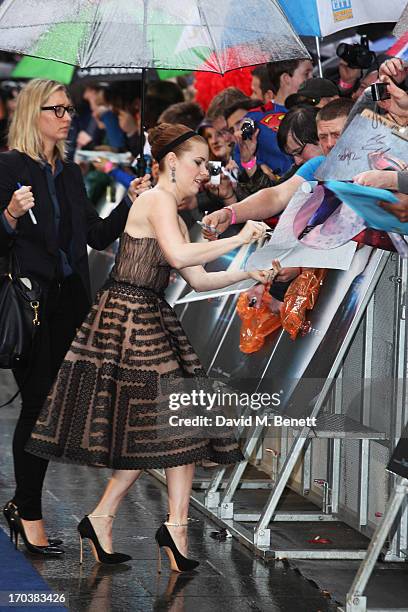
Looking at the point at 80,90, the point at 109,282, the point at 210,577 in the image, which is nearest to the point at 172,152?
the point at 109,282

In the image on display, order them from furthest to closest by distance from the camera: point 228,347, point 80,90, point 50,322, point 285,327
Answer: point 80,90
point 228,347
point 285,327
point 50,322

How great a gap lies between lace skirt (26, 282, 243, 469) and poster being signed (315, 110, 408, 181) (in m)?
1.26

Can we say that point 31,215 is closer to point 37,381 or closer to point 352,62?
point 37,381

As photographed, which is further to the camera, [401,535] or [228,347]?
[228,347]

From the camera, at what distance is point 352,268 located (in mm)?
6543

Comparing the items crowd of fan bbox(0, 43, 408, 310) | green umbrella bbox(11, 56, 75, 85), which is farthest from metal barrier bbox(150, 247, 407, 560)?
green umbrella bbox(11, 56, 75, 85)

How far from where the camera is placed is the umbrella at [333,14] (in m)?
7.84

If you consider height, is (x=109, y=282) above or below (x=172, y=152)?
below

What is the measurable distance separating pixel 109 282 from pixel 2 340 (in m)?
0.57

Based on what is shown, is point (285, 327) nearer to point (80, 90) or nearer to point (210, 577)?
point (210, 577)

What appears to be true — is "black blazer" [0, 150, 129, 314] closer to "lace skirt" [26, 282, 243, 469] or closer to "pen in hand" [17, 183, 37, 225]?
"pen in hand" [17, 183, 37, 225]

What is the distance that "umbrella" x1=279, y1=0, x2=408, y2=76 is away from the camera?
7.84m

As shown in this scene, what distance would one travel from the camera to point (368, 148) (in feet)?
16.8

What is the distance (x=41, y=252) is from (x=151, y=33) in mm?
1318
